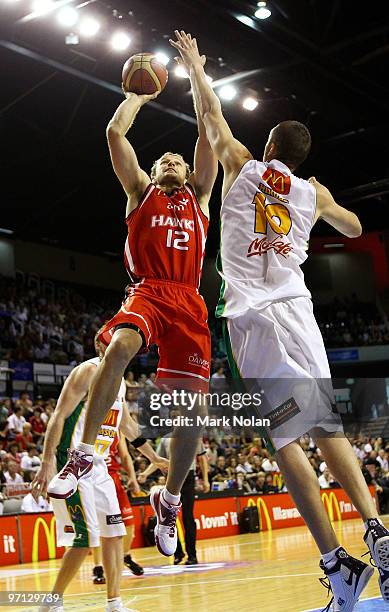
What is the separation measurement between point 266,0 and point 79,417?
987 centimetres

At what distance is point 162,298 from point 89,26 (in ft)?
35.5

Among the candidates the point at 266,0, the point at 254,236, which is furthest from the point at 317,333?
the point at 266,0

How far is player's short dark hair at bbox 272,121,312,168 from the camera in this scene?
4.55 m

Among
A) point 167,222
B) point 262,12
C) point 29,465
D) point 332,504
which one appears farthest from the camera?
point 332,504

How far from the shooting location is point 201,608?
637cm

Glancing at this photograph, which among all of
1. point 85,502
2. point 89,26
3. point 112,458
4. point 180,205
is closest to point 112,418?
point 112,458

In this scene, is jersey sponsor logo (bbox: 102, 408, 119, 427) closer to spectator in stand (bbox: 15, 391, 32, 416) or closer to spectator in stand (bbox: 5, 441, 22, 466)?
spectator in stand (bbox: 5, 441, 22, 466)

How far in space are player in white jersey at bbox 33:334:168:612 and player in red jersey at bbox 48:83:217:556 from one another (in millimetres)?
1245

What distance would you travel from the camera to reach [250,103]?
58.3 ft

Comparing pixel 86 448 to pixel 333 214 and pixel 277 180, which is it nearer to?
pixel 277 180

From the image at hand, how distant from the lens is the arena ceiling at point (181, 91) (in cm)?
1473

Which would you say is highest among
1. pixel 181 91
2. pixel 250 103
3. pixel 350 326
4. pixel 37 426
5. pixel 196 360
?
pixel 181 91

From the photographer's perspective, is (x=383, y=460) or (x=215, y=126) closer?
(x=215, y=126)

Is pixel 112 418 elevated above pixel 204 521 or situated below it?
above
